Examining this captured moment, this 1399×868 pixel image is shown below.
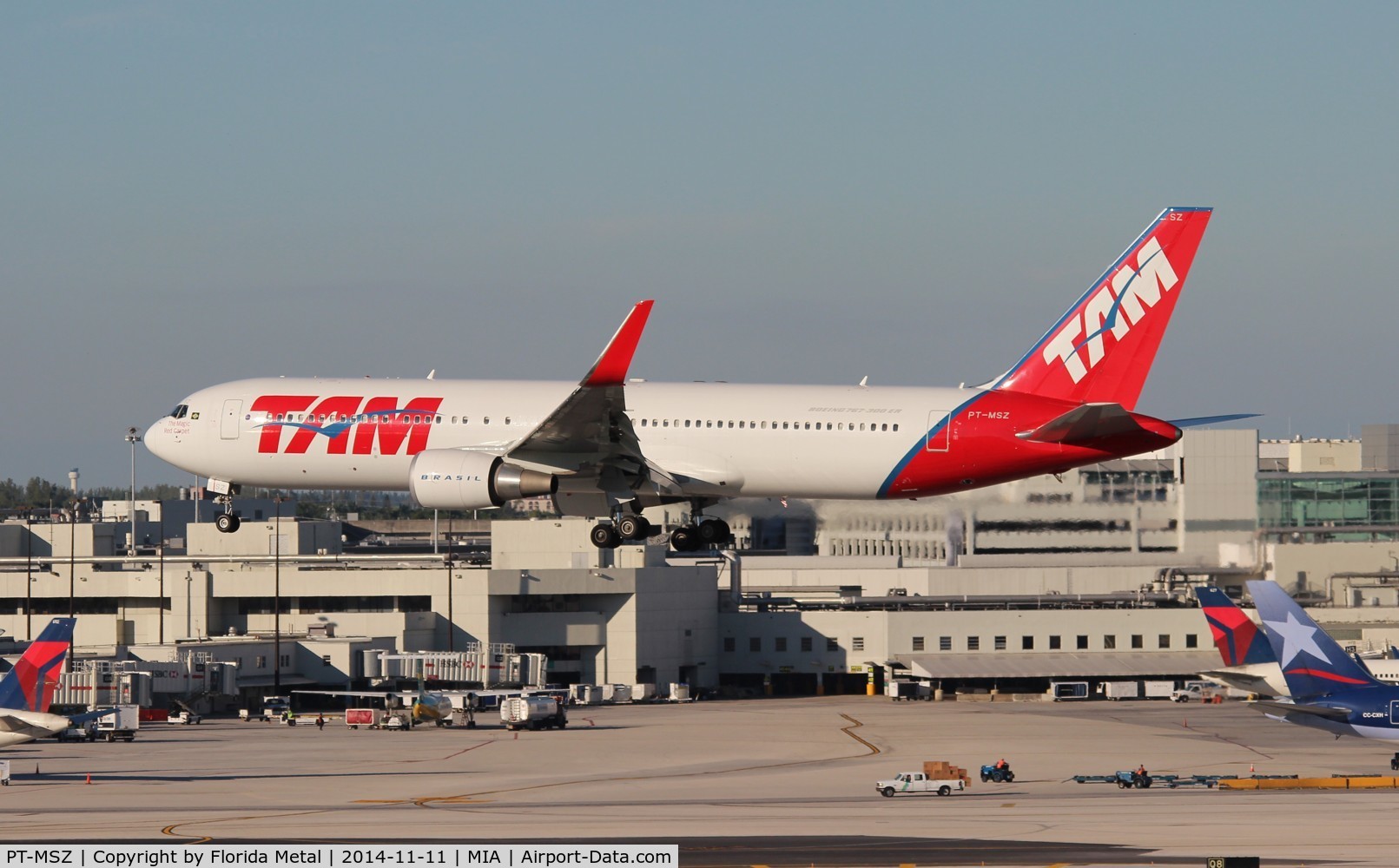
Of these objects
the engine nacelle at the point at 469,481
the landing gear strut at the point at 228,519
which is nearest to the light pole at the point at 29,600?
the landing gear strut at the point at 228,519

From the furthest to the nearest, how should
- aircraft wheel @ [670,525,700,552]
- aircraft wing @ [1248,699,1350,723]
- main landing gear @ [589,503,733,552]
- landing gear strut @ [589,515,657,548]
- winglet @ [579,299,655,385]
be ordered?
aircraft wing @ [1248,699,1350,723]
aircraft wheel @ [670,525,700,552]
main landing gear @ [589,503,733,552]
landing gear strut @ [589,515,657,548]
winglet @ [579,299,655,385]

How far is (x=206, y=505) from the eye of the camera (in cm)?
19975

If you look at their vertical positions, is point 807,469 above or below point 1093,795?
above

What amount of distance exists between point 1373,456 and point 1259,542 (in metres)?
54.3

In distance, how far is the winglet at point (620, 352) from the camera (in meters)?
48.3

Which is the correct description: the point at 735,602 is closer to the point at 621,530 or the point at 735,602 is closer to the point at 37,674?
the point at 37,674

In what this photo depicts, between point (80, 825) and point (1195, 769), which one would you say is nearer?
point (80, 825)

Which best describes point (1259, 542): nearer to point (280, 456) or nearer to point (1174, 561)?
point (1174, 561)

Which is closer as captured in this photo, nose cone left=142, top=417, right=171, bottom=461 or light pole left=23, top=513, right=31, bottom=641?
nose cone left=142, top=417, right=171, bottom=461

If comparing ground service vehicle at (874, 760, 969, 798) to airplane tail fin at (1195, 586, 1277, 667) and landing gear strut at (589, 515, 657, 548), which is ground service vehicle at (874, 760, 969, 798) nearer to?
airplane tail fin at (1195, 586, 1277, 667)

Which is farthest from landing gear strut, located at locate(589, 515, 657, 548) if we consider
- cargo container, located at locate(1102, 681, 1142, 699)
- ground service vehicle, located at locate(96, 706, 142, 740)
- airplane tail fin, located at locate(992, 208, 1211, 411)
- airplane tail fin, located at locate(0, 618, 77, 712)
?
cargo container, located at locate(1102, 681, 1142, 699)

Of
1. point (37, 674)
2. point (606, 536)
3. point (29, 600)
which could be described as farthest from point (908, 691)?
point (37, 674)

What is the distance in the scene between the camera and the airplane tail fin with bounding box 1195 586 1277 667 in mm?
62156

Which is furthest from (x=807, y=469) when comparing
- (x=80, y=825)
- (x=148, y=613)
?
(x=148, y=613)
